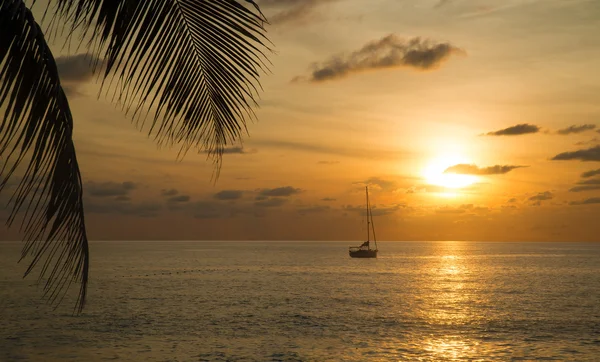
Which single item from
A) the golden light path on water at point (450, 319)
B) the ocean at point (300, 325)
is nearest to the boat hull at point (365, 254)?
the golden light path on water at point (450, 319)

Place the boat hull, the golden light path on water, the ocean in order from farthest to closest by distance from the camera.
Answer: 1. the boat hull
2. the golden light path on water
3. the ocean

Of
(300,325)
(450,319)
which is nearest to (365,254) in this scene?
(450,319)

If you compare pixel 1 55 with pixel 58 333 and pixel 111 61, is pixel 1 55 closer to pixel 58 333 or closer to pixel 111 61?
pixel 111 61

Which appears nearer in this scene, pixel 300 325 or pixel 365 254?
pixel 300 325

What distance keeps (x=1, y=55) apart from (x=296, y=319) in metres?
45.5

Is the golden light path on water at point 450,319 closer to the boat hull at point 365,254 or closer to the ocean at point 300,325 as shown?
the ocean at point 300,325

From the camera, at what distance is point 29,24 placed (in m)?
4.44

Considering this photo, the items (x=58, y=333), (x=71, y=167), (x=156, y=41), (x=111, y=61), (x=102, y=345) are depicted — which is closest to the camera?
(x=111, y=61)

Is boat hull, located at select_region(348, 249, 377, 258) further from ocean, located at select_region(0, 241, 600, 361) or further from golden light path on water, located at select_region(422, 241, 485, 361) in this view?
ocean, located at select_region(0, 241, 600, 361)

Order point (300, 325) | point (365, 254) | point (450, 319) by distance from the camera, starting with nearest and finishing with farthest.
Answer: point (300, 325) < point (450, 319) < point (365, 254)

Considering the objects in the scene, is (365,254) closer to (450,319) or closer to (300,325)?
(450,319)

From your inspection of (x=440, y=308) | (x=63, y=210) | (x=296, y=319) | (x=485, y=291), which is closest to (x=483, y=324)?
(x=440, y=308)

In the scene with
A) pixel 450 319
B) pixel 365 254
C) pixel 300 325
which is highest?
pixel 365 254

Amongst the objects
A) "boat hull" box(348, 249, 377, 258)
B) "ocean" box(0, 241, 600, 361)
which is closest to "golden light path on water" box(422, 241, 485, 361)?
"ocean" box(0, 241, 600, 361)
